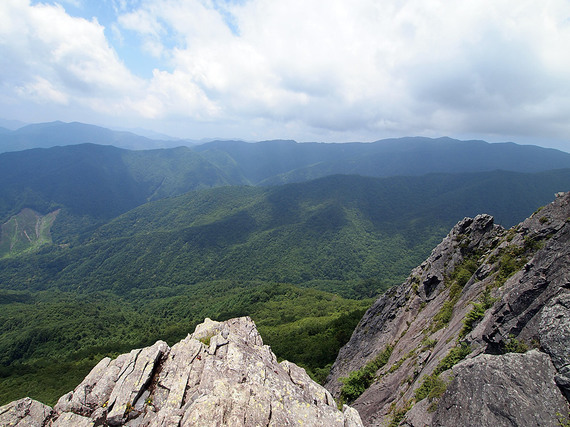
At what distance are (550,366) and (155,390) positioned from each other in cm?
2395

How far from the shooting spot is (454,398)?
14.5 meters

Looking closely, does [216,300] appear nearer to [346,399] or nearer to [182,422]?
[346,399]

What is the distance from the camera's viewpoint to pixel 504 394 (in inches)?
504

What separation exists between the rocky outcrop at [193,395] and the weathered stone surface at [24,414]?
0.18 feet

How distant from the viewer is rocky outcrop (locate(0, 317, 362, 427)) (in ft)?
50.5

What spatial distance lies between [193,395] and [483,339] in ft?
65.4

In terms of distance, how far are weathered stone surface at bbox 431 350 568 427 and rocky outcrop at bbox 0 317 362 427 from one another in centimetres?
685

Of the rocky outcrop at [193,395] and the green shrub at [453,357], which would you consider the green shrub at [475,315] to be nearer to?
the green shrub at [453,357]

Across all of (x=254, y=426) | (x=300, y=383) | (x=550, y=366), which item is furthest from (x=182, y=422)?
(x=550, y=366)

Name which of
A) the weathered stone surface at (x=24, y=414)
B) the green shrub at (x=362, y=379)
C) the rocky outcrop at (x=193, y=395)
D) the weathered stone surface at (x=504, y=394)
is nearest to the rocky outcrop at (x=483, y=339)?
the weathered stone surface at (x=504, y=394)

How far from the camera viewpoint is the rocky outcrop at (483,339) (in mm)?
12711

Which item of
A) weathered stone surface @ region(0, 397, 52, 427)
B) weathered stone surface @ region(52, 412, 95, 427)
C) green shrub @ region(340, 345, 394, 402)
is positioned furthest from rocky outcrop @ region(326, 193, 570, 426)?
weathered stone surface @ region(0, 397, 52, 427)

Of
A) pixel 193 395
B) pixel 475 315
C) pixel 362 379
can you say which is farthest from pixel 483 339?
pixel 193 395

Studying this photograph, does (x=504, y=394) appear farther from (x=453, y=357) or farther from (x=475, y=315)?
(x=475, y=315)
